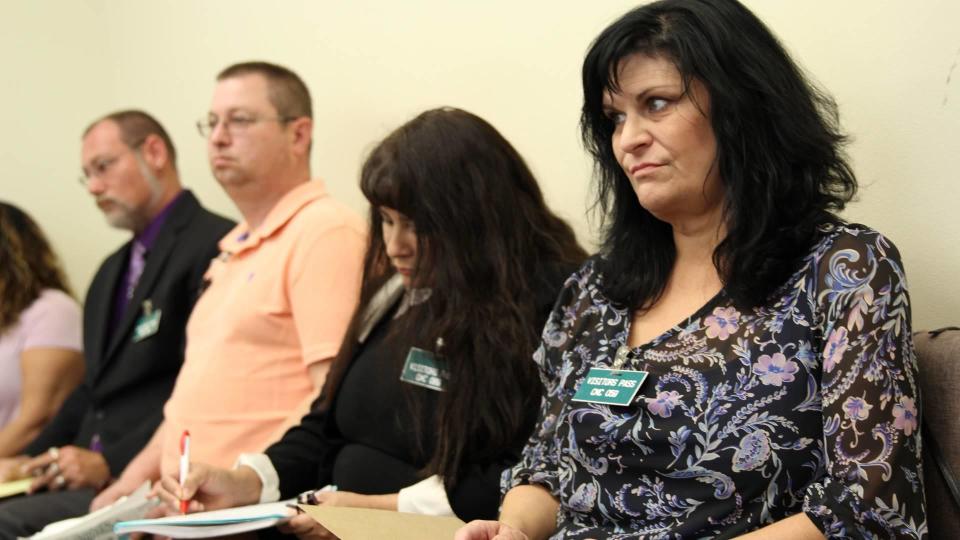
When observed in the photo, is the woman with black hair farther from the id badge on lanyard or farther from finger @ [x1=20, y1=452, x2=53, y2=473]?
finger @ [x1=20, y1=452, x2=53, y2=473]

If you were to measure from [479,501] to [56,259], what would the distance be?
2.80 meters

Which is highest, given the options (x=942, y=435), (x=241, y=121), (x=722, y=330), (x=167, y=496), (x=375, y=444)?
(x=241, y=121)

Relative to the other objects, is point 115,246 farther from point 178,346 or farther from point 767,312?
point 767,312

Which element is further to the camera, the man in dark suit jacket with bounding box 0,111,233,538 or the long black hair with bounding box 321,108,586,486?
the man in dark suit jacket with bounding box 0,111,233,538

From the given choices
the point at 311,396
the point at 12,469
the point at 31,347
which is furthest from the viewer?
the point at 31,347

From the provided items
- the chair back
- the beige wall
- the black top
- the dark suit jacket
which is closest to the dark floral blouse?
the chair back

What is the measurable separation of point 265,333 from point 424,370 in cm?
76

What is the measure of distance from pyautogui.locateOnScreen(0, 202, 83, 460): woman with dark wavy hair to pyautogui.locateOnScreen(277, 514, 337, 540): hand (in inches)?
84.1

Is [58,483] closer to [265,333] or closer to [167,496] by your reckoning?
[265,333]

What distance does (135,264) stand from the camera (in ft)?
12.8

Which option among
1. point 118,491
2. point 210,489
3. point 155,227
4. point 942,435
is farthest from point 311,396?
point 942,435

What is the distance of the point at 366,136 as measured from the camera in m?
3.47

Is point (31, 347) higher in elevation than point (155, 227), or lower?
lower

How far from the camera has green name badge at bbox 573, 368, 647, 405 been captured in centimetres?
172
